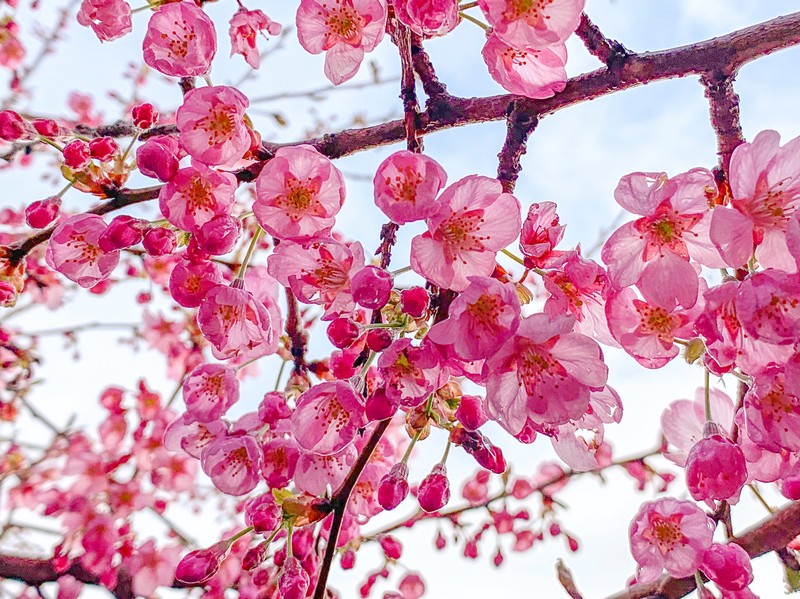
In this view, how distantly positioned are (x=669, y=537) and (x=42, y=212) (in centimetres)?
141

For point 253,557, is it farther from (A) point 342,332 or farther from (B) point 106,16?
(B) point 106,16

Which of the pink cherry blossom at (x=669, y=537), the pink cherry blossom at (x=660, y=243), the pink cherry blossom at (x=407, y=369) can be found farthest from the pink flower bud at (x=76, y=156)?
the pink cherry blossom at (x=669, y=537)

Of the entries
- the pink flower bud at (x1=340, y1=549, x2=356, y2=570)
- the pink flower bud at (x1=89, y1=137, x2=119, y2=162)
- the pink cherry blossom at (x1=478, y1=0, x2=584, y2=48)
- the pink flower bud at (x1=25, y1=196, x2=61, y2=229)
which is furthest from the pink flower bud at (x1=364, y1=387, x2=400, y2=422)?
the pink flower bud at (x1=340, y1=549, x2=356, y2=570)

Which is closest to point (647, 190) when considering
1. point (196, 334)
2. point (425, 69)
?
point (425, 69)

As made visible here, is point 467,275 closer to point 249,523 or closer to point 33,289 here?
point 249,523

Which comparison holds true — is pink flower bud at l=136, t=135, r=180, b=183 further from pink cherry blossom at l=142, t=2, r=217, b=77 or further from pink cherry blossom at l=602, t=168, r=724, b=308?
pink cherry blossom at l=602, t=168, r=724, b=308

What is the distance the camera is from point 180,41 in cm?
115

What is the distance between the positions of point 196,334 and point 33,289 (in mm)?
1379

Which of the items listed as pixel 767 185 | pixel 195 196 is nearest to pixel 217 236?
pixel 195 196

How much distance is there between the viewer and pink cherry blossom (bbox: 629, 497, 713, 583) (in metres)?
1.07

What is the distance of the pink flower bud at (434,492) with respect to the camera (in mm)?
1134

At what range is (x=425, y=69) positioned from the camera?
119cm

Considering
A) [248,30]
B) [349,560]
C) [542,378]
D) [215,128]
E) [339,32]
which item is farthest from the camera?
[349,560]

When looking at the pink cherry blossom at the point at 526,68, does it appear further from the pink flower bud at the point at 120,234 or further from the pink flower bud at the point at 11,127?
the pink flower bud at the point at 11,127
